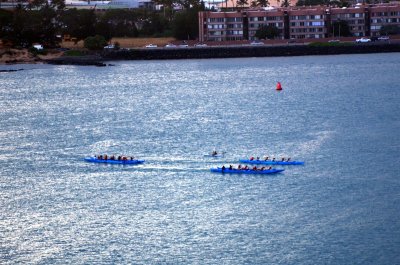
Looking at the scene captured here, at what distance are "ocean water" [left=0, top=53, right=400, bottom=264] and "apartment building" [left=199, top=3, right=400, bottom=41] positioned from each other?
53.2 meters

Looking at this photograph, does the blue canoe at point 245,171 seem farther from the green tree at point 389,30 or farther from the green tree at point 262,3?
the green tree at point 262,3

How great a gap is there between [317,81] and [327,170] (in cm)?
5047

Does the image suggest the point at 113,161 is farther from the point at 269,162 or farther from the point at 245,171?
the point at 269,162

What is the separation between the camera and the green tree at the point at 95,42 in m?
134

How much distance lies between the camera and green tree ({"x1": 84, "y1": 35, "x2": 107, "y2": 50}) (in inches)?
5266

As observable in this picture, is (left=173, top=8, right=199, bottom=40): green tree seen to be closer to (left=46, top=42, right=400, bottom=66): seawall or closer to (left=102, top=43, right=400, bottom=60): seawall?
(left=46, top=42, right=400, bottom=66): seawall

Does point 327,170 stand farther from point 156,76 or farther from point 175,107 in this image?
point 156,76

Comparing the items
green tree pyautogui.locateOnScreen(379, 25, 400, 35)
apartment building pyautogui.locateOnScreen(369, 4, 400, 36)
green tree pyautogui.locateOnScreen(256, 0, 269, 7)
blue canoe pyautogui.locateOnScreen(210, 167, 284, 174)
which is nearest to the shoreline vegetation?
green tree pyautogui.locateOnScreen(379, 25, 400, 35)

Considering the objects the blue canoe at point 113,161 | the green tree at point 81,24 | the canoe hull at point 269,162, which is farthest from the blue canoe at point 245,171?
the green tree at point 81,24

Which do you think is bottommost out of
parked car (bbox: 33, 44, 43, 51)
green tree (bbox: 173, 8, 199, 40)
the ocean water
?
the ocean water

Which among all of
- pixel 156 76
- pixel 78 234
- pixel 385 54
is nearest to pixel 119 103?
pixel 156 76

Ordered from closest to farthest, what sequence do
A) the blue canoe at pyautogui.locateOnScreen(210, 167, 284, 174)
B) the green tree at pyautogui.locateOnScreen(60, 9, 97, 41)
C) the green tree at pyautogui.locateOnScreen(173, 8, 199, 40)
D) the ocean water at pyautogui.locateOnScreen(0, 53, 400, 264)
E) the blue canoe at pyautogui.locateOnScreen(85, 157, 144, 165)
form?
1. the ocean water at pyautogui.locateOnScreen(0, 53, 400, 264)
2. the blue canoe at pyautogui.locateOnScreen(210, 167, 284, 174)
3. the blue canoe at pyautogui.locateOnScreen(85, 157, 144, 165)
4. the green tree at pyautogui.locateOnScreen(60, 9, 97, 41)
5. the green tree at pyautogui.locateOnScreen(173, 8, 199, 40)

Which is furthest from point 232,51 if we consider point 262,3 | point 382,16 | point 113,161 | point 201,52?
point 113,161

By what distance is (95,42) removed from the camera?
134 m
